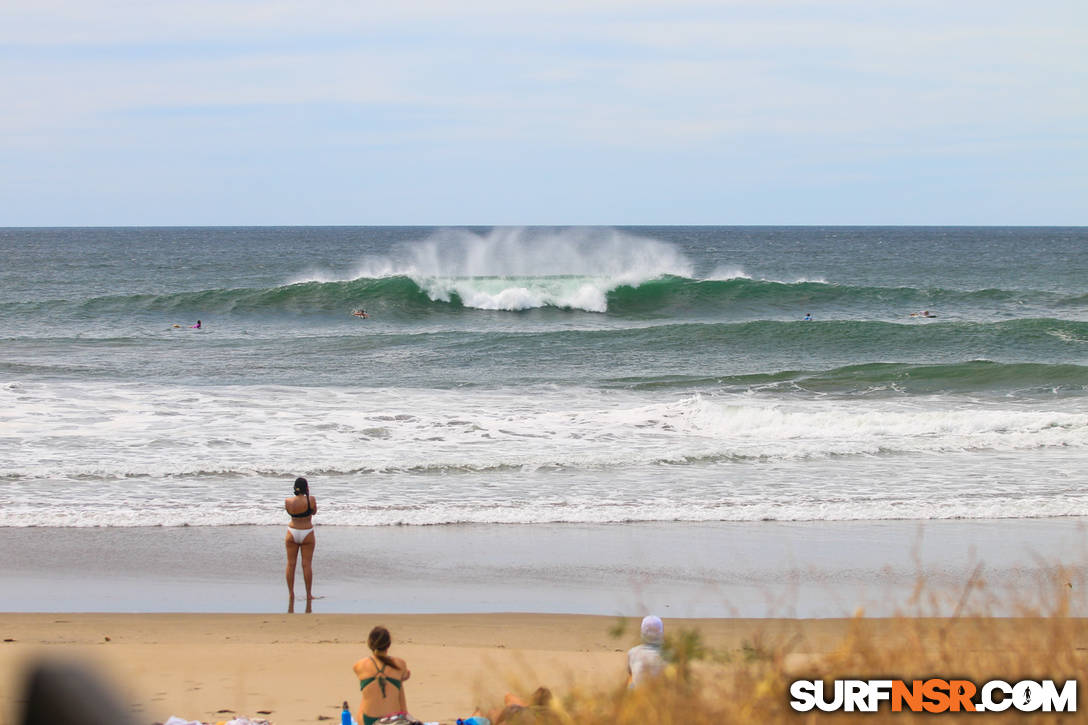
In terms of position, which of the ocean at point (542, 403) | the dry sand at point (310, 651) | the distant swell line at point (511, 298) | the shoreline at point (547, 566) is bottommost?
the dry sand at point (310, 651)

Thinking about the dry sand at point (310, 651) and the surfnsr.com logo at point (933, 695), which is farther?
the dry sand at point (310, 651)

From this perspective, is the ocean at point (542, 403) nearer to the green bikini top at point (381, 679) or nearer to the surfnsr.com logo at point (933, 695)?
the green bikini top at point (381, 679)

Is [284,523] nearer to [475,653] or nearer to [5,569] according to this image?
[5,569]

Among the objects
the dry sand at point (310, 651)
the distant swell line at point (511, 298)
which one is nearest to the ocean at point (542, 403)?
the distant swell line at point (511, 298)

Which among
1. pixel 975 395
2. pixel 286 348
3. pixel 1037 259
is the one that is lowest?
pixel 975 395

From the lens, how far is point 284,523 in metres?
12.2

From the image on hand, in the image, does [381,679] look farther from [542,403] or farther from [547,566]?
[542,403]

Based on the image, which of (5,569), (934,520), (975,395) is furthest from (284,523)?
(975,395)

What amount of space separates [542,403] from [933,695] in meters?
17.1

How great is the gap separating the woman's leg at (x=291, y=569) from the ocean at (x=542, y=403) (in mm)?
2440

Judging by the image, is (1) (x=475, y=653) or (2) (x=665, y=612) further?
(2) (x=665, y=612)

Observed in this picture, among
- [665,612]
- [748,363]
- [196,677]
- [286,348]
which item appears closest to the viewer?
[196,677]

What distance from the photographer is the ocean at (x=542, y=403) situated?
13336 millimetres

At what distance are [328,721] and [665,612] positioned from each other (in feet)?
11.8
